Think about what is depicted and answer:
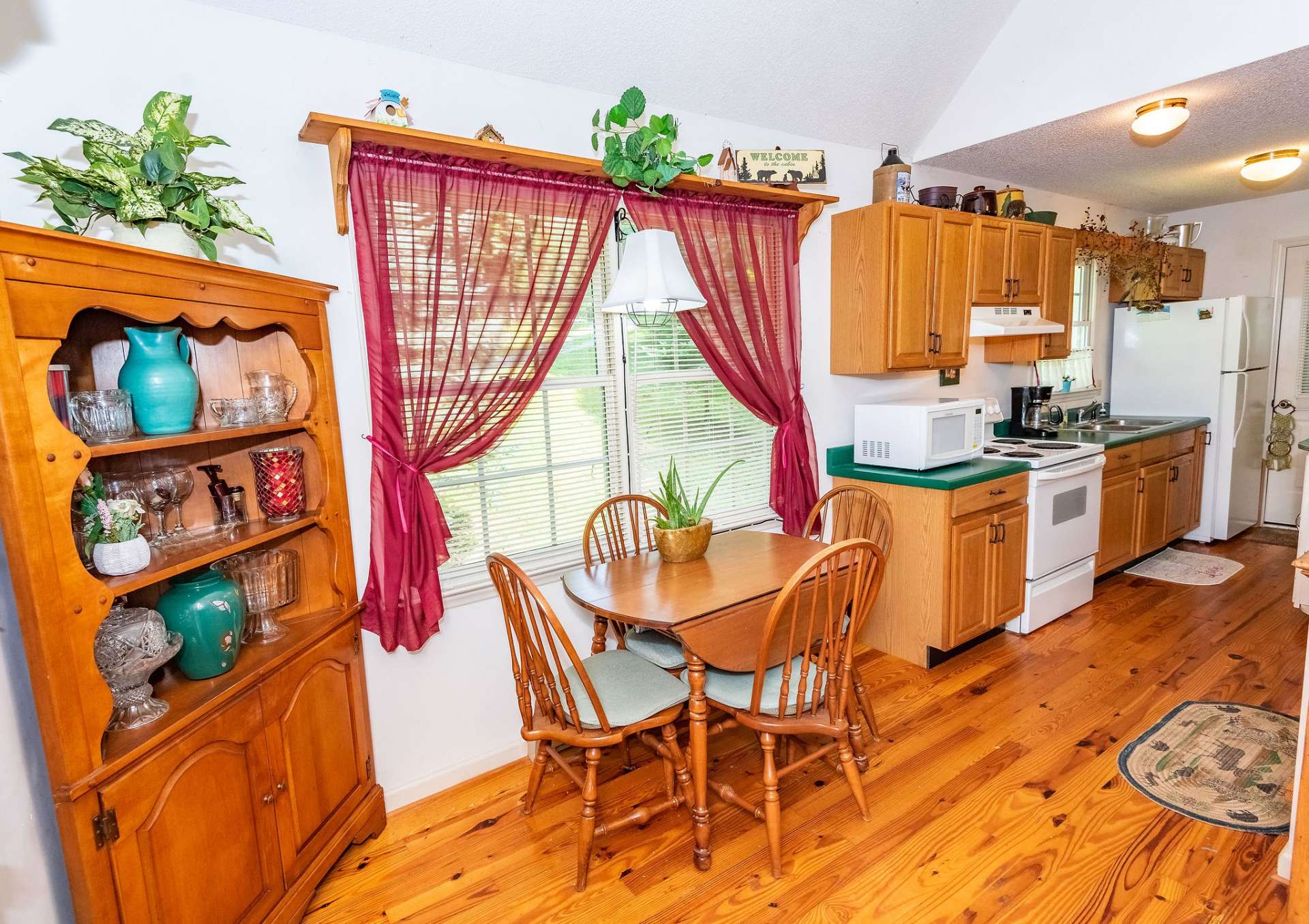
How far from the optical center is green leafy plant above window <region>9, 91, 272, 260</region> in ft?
4.50

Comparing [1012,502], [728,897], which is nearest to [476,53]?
[728,897]

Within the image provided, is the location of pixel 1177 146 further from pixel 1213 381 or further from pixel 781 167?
pixel 781 167

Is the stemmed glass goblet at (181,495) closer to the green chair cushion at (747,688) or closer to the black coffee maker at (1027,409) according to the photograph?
the green chair cushion at (747,688)

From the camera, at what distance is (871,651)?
3.36 metres

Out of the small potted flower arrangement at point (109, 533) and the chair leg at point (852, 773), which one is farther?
the chair leg at point (852, 773)

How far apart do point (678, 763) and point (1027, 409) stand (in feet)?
11.3

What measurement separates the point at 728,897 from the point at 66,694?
5.25 ft

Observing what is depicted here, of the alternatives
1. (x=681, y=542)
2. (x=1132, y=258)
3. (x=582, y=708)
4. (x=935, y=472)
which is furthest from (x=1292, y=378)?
(x=582, y=708)

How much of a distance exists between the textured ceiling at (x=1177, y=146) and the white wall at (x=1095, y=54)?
2.2 inches

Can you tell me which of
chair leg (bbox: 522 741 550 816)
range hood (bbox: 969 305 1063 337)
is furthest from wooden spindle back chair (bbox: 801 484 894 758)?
range hood (bbox: 969 305 1063 337)

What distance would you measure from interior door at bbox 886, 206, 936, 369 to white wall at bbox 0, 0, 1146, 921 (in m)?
0.76

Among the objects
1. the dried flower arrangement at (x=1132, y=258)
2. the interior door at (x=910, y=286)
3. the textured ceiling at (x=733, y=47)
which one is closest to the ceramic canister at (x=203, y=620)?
the textured ceiling at (x=733, y=47)

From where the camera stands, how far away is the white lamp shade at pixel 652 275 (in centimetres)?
186

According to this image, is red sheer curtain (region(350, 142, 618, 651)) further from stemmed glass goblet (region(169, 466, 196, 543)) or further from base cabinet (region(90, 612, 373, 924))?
stemmed glass goblet (region(169, 466, 196, 543))
